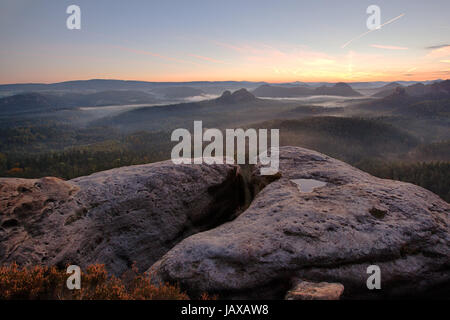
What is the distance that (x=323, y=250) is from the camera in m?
8.57

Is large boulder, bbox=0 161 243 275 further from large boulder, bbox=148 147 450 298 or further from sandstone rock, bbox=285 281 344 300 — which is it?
sandstone rock, bbox=285 281 344 300

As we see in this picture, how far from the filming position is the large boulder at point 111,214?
9617mm

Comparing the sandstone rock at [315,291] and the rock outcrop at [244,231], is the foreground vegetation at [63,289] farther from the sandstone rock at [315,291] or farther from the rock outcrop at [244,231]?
the sandstone rock at [315,291]

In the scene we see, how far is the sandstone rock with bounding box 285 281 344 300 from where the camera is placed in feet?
21.2

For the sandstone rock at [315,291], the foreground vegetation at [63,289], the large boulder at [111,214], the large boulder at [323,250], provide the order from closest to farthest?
the sandstone rock at [315,291], the foreground vegetation at [63,289], the large boulder at [323,250], the large boulder at [111,214]

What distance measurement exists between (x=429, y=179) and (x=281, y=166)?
300 feet

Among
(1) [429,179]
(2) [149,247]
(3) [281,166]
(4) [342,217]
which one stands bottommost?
(1) [429,179]

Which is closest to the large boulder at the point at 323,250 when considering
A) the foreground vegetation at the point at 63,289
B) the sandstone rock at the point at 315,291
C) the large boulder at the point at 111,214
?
the sandstone rock at the point at 315,291

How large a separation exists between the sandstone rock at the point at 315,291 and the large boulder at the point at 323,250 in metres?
0.58

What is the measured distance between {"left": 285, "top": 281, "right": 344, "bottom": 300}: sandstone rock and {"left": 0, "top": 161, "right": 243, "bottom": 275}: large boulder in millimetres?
7902
